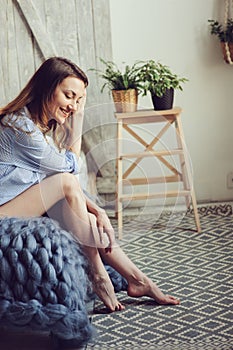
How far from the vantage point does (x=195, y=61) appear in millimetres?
4535

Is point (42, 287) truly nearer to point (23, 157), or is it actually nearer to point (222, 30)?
point (23, 157)

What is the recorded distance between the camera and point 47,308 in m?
2.69

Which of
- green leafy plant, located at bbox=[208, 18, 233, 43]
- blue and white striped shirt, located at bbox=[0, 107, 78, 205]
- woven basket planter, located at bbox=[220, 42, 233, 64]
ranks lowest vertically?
blue and white striped shirt, located at bbox=[0, 107, 78, 205]

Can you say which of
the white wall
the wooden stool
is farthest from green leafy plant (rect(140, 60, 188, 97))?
the white wall

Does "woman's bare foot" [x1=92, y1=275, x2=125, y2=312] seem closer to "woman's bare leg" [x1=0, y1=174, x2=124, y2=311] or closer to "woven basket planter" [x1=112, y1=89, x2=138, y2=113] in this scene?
"woman's bare leg" [x1=0, y1=174, x2=124, y2=311]

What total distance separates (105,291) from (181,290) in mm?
359

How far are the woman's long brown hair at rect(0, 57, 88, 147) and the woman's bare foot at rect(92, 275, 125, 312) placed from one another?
659 mm

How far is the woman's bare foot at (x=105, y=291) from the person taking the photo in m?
3.06

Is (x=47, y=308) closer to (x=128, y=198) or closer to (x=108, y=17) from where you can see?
(x=128, y=198)

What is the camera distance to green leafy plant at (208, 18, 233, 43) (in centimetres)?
438

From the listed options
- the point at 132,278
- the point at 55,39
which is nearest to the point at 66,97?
the point at 132,278

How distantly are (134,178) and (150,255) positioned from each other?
739 millimetres

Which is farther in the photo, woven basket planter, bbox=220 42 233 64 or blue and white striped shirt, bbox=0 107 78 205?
woven basket planter, bbox=220 42 233 64

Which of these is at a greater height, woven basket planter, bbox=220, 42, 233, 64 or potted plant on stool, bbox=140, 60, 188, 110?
woven basket planter, bbox=220, 42, 233, 64
